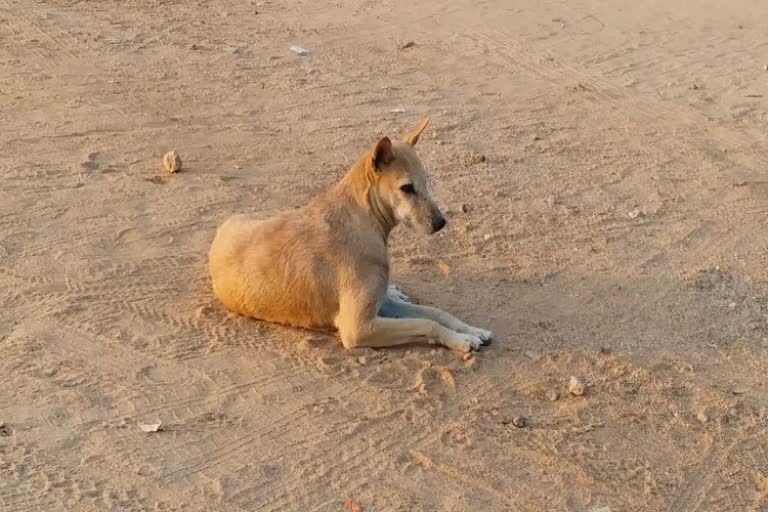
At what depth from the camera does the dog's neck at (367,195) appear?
6492 mm

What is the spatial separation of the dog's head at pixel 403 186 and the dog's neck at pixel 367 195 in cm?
2

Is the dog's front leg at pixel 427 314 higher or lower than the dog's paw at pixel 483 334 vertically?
higher

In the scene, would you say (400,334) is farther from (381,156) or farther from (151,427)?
(151,427)

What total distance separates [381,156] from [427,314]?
3.83 ft

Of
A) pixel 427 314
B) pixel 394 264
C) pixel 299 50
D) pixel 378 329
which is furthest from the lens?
pixel 299 50

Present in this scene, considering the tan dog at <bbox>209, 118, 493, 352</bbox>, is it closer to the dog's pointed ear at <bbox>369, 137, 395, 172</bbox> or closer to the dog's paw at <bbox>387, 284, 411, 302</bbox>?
the dog's pointed ear at <bbox>369, 137, 395, 172</bbox>

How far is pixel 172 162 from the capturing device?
28.6 feet

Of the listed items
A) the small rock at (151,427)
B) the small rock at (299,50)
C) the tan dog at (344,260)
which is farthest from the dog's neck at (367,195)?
the small rock at (299,50)

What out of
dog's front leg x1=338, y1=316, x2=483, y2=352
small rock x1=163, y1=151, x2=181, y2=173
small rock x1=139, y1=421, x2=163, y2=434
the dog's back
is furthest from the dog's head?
small rock x1=163, y1=151, x2=181, y2=173

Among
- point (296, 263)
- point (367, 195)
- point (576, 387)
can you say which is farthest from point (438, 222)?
point (576, 387)

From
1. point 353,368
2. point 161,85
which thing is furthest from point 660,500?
point 161,85

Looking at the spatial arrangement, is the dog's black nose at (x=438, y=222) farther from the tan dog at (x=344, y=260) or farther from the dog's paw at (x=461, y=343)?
the dog's paw at (x=461, y=343)

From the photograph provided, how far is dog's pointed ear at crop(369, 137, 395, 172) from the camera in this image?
632cm

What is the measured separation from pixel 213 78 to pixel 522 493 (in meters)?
7.06
